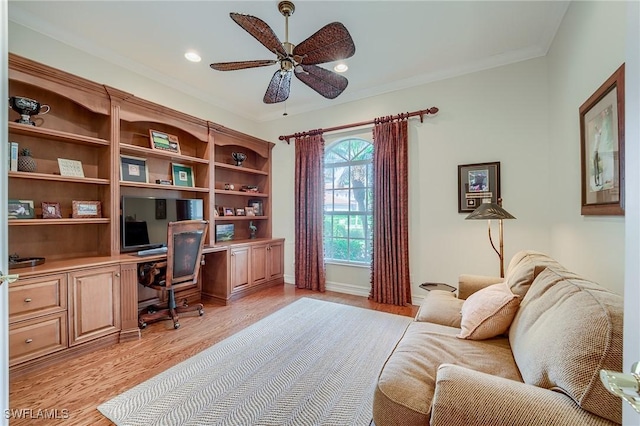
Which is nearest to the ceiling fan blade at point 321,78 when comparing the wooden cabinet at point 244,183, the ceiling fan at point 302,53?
the ceiling fan at point 302,53

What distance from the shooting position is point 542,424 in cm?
82

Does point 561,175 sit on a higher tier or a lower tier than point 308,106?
lower

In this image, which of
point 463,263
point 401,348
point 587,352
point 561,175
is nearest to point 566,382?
point 587,352

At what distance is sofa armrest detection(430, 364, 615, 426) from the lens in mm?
825

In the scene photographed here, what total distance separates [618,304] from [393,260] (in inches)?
100

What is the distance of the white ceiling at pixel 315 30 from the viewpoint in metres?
2.26

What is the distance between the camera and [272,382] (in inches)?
74.0

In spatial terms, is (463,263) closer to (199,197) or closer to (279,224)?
(279,224)

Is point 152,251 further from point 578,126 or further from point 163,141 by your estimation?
point 578,126

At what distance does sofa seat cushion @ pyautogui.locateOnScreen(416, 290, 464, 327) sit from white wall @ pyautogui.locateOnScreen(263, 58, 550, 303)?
48.2 inches

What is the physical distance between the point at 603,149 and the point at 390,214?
6.90ft

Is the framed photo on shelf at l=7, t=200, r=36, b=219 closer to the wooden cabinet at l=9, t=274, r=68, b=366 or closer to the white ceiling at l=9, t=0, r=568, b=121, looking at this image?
the wooden cabinet at l=9, t=274, r=68, b=366

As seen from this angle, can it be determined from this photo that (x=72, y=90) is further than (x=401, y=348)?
Yes

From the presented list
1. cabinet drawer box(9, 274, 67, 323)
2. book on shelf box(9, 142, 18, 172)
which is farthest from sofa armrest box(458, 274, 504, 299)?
book on shelf box(9, 142, 18, 172)
